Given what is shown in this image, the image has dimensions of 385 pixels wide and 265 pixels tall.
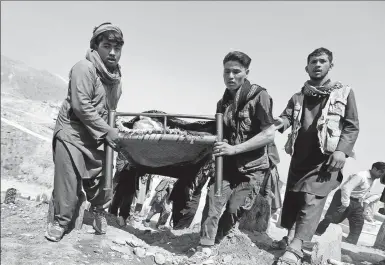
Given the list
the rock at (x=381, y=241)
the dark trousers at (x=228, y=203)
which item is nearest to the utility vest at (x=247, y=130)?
the dark trousers at (x=228, y=203)

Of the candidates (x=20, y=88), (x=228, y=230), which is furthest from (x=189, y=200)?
(x=20, y=88)

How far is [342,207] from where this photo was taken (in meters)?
6.66

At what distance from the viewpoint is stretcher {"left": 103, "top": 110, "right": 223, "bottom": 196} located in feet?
10.5

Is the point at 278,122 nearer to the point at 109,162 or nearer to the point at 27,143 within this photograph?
the point at 109,162

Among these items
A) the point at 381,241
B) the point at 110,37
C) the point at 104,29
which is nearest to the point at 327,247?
the point at 110,37

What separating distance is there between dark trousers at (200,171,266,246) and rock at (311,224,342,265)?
1064mm

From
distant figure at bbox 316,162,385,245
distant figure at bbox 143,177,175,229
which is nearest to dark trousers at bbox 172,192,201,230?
distant figure at bbox 143,177,175,229

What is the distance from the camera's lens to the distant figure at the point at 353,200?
6.44 meters

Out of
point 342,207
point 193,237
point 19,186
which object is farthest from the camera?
point 19,186

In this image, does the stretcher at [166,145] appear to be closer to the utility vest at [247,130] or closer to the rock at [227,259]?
the utility vest at [247,130]

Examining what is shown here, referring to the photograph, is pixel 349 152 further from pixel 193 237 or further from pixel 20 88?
pixel 20 88

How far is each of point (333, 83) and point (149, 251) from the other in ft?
8.83

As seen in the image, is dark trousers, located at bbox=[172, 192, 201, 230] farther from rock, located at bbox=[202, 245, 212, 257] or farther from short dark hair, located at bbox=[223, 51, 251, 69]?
short dark hair, located at bbox=[223, 51, 251, 69]

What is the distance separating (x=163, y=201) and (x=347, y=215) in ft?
13.6
